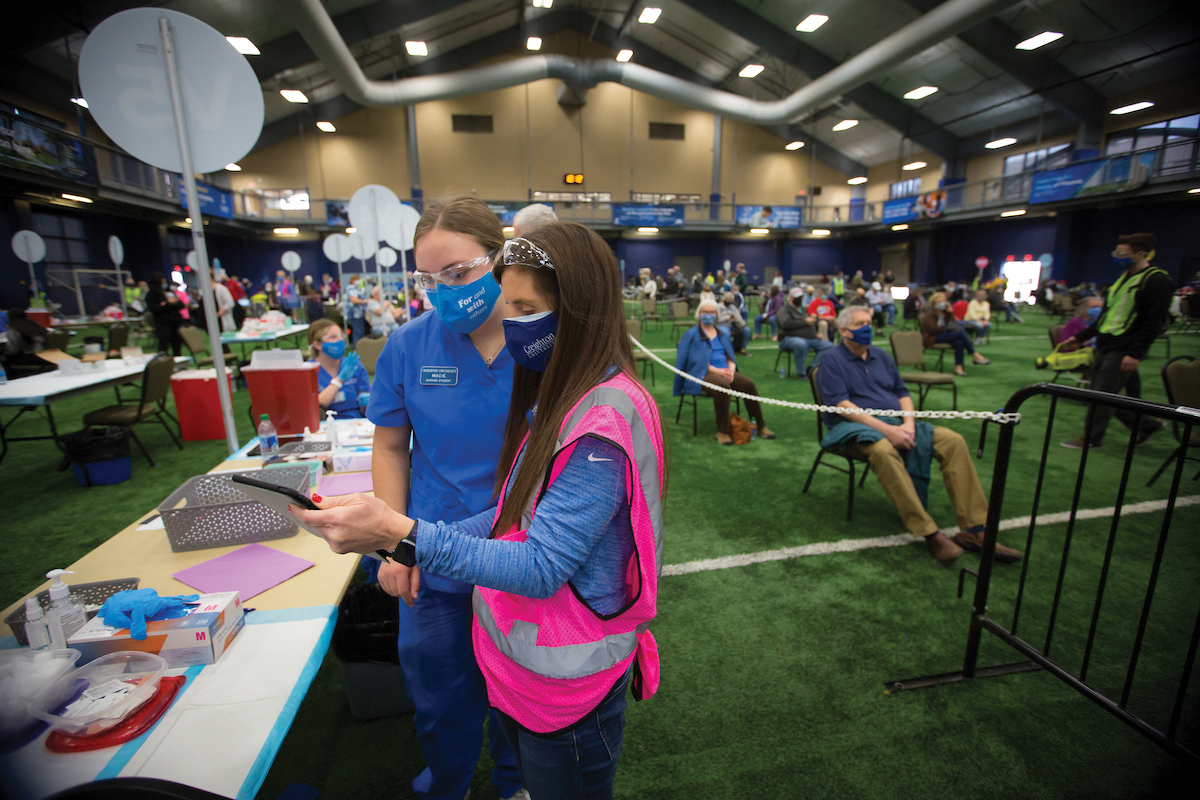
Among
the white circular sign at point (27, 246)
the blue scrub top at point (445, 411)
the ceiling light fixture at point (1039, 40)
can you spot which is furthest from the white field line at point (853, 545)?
the ceiling light fixture at point (1039, 40)

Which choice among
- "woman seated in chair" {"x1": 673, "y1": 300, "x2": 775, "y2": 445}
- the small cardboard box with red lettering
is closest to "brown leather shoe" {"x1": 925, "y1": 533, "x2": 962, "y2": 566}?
"woman seated in chair" {"x1": 673, "y1": 300, "x2": 775, "y2": 445}

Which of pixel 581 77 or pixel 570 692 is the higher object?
pixel 581 77

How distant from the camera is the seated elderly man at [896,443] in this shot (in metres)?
3.15

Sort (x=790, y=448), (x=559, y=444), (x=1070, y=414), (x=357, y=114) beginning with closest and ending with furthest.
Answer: (x=559, y=444), (x=790, y=448), (x=1070, y=414), (x=357, y=114)

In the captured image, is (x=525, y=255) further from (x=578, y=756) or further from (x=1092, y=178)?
(x=1092, y=178)

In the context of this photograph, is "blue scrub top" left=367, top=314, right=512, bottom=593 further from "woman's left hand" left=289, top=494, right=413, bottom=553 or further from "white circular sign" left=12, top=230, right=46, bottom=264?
"white circular sign" left=12, top=230, right=46, bottom=264

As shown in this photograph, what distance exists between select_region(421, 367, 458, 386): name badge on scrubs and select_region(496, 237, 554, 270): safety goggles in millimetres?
498

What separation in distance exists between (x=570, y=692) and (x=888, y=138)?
2940 cm

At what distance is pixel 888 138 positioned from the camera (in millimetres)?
23984

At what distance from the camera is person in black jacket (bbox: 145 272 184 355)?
843 centimetres

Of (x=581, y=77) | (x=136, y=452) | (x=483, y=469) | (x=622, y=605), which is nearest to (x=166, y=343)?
(x=136, y=452)

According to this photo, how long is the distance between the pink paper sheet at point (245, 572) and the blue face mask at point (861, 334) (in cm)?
341

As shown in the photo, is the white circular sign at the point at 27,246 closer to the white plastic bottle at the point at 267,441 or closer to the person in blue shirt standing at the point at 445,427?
the white plastic bottle at the point at 267,441

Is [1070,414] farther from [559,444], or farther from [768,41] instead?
[768,41]
